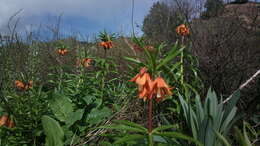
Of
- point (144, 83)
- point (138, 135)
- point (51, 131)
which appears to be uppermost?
point (144, 83)

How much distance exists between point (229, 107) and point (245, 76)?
134 centimetres

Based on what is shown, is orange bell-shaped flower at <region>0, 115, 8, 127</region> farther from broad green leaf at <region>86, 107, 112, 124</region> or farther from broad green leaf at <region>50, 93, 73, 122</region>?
broad green leaf at <region>86, 107, 112, 124</region>

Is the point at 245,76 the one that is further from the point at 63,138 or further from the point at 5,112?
the point at 5,112

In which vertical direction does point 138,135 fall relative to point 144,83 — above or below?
below

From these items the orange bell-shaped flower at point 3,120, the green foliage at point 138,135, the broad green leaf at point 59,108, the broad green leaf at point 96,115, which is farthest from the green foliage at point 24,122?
the green foliage at point 138,135

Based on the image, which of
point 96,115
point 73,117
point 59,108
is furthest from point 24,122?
point 96,115

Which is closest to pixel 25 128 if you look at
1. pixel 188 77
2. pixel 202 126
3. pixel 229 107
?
pixel 202 126

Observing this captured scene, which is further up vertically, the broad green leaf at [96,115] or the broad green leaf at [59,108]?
the broad green leaf at [59,108]

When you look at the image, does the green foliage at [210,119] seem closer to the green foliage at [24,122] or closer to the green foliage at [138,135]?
the green foliage at [138,135]

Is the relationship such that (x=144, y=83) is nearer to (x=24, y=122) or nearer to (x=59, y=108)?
(x=59, y=108)

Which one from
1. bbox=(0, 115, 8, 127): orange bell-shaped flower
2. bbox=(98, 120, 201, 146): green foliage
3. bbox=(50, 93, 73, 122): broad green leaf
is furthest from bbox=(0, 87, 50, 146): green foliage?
bbox=(98, 120, 201, 146): green foliage

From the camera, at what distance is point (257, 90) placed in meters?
2.52

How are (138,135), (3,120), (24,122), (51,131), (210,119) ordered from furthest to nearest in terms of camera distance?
(24,122)
(3,120)
(51,131)
(210,119)
(138,135)

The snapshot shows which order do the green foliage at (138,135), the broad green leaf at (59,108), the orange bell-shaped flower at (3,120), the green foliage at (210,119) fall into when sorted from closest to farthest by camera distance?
the green foliage at (138,135)
the green foliage at (210,119)
the orange bell-shaped flower at (3,120)
the broad green leaf at (59,108)
